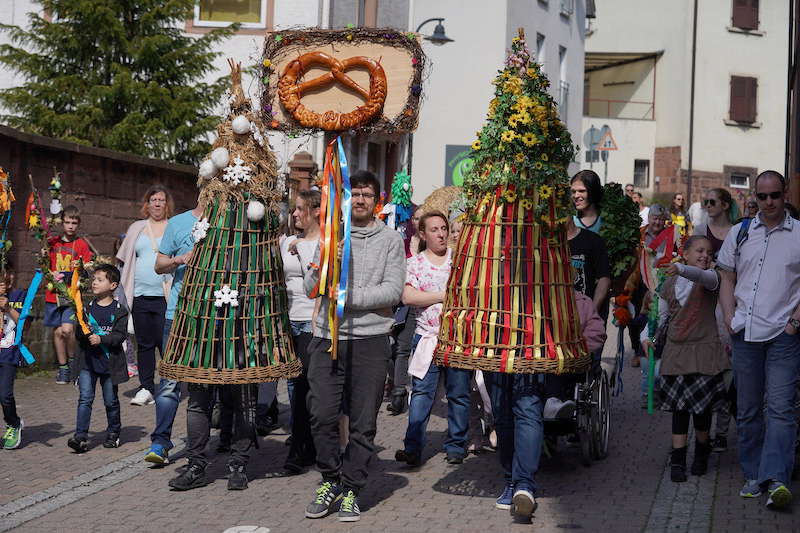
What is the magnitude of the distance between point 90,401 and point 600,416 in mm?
A: 3726

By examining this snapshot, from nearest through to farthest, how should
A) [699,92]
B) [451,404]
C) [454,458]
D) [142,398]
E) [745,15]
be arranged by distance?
[454,458]
[451,404]
[142,398]
[699,92]
[745,15]

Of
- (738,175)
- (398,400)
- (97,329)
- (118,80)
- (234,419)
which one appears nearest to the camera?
(234,419)

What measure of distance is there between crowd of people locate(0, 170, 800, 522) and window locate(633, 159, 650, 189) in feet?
108

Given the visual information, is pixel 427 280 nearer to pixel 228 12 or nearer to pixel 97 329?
pixel 97 329

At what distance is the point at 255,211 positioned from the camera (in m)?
7.48

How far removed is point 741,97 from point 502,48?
13707 mm

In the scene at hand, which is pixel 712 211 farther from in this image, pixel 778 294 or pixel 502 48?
pixel 502 48

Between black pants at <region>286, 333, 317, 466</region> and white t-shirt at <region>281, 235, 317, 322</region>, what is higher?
white t-shirt at <region>281, 235, 317, 322</region>

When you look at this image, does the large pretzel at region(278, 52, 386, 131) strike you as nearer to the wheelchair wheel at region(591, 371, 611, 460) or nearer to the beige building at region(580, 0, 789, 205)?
the wheelchair wheel at region(591, 371, 611, 460)

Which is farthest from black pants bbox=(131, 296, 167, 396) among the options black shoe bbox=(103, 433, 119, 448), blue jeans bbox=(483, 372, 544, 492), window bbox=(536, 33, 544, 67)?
window bbox=(536, 33, 544, 67)

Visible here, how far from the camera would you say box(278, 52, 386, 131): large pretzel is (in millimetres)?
7445

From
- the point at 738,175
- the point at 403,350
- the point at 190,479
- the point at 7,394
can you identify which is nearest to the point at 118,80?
the point at 403,350

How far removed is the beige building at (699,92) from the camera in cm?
4122

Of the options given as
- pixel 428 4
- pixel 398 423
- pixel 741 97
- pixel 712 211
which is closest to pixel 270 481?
pixel 398 423
